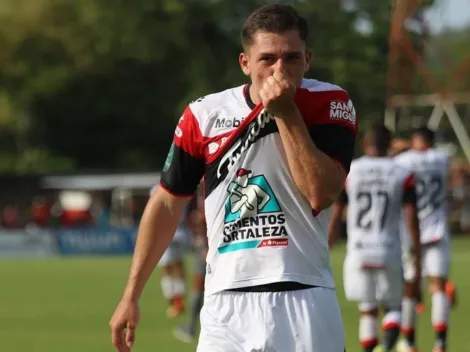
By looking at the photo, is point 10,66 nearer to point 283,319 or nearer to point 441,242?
point 441,242

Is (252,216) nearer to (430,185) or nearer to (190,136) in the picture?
(190,136)

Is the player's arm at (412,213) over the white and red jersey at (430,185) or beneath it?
beneath

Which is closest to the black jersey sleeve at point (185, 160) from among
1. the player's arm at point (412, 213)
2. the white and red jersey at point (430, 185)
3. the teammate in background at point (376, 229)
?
the teammate in background at point (376, 229)

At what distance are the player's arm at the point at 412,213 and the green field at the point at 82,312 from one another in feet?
6.47

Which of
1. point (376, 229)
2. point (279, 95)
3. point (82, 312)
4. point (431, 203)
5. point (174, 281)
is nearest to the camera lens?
point (279, 95)

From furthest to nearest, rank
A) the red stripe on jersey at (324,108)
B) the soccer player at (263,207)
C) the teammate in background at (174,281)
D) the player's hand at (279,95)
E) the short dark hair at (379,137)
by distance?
the teammate in background at (174,281), the short dark hair at (379,137), the red stripe on jersey at (324,108), the soccer player at (263,207), the player's hand at (279,95)

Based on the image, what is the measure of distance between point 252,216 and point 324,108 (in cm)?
52

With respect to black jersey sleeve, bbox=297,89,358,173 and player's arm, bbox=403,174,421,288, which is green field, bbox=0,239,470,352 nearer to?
player's arm, bbox=403,174,421,288

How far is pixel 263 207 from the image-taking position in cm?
538

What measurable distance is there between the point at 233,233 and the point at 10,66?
69890 millimetres

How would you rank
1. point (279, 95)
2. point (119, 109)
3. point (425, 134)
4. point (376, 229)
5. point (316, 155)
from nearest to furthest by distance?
point (279, 95), point (316, 155), point (376, 229), point (425, 134), point (119, 109)

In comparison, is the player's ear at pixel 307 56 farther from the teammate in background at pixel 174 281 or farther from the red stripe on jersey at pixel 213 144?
the teammate in background at pixel 174 281

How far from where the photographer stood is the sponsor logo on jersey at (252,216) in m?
5.36

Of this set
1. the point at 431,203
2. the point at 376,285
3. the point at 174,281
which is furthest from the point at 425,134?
the point at 174,281
